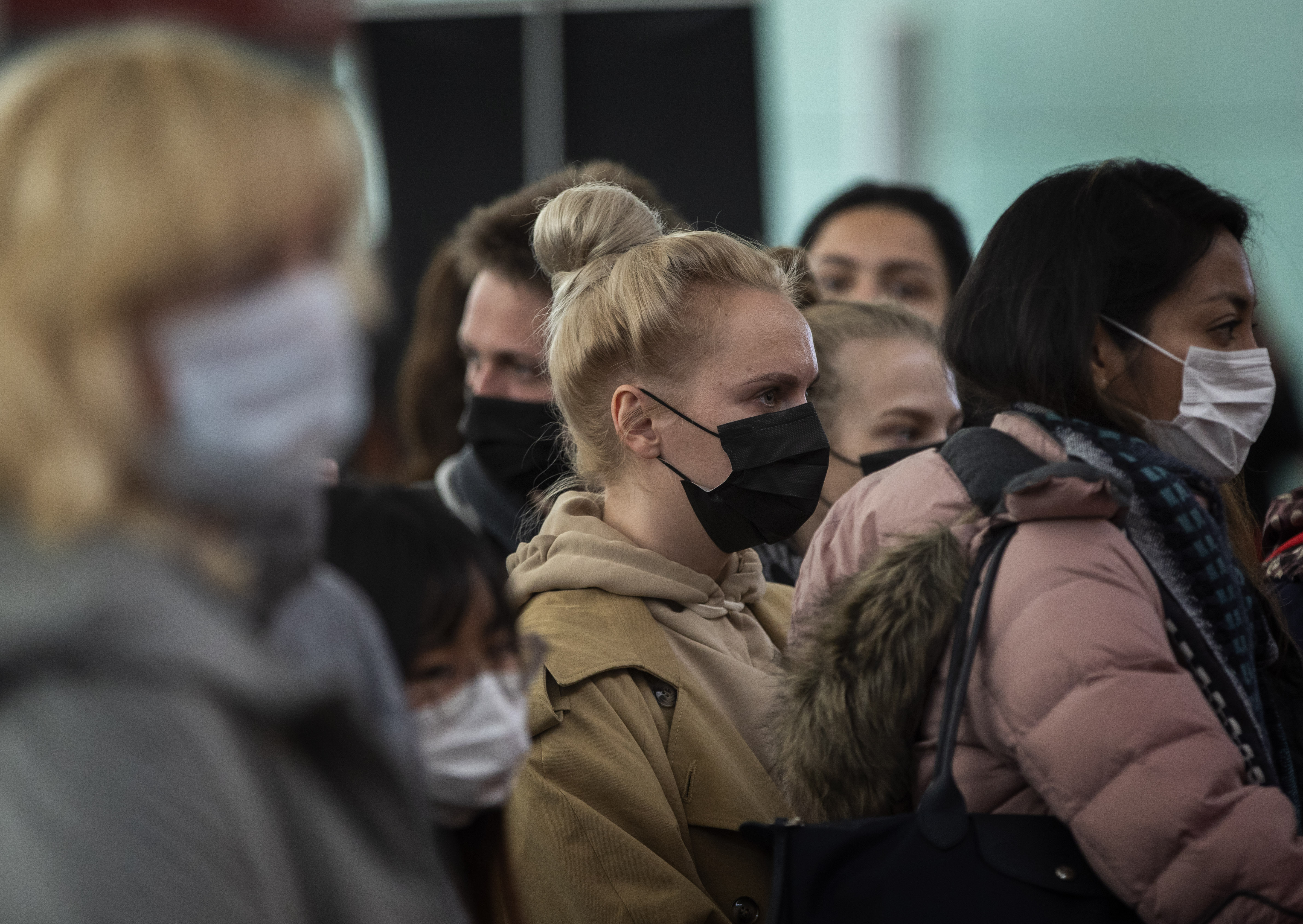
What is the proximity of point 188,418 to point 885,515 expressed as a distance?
136 centimetres

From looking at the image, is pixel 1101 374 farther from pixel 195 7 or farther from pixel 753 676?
pixel 195 7

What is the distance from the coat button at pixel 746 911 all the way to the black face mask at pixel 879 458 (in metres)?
1.25

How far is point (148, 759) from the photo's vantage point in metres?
1.12

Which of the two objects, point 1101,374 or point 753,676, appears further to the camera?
point 753,676

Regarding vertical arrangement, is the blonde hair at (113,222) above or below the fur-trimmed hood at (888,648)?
above

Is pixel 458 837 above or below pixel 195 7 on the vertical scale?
below

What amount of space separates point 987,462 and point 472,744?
1006mm

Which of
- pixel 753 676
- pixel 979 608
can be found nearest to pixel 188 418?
pixel 979 608

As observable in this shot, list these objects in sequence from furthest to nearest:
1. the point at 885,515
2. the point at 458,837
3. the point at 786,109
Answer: the point at 786,109
the point at 885,515
the point at 458,837

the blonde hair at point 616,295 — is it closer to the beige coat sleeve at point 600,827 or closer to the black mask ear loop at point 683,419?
the black mask ear loop at point 683,419

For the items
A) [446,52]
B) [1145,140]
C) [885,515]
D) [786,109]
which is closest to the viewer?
[885,515]

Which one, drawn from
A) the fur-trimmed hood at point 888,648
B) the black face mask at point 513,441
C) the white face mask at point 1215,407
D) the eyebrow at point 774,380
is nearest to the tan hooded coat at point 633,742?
the fur-trimmed hood at point 888,648

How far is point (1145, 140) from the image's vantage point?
845 centimetres

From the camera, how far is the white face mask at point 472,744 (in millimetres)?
1631
